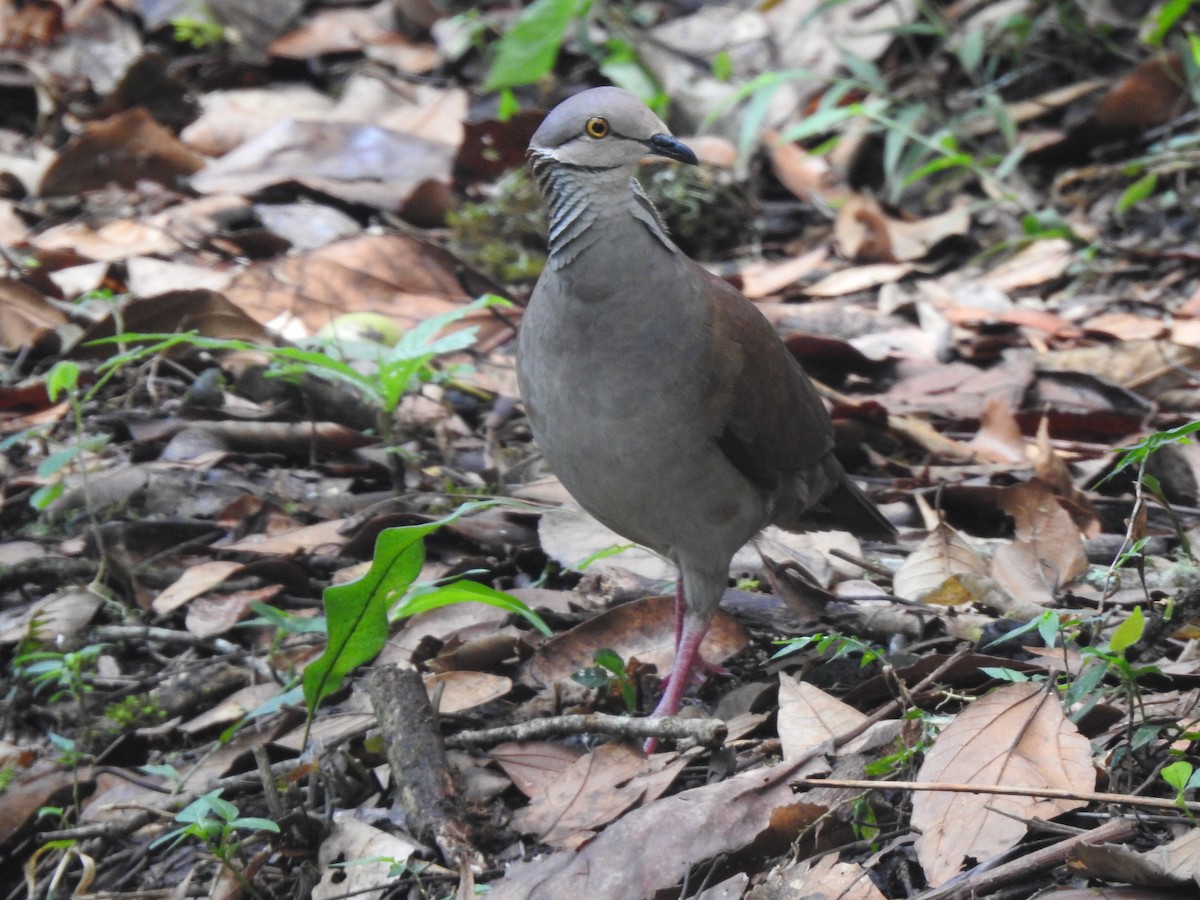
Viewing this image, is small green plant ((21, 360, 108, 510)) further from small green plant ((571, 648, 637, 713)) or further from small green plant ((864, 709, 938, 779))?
small green plant ((864, 709, 938, 779))

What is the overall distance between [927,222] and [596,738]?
445 centimetres

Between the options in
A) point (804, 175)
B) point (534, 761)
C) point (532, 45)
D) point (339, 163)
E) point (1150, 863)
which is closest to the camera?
point (1150, 863)

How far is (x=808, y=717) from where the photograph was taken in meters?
3.03

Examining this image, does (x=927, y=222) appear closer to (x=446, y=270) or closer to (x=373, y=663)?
(x=446, y=270)

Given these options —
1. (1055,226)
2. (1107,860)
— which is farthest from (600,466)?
(1055,226)

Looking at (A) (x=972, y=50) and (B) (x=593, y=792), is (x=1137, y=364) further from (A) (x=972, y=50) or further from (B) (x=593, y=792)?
(B) (x=593, y=792)

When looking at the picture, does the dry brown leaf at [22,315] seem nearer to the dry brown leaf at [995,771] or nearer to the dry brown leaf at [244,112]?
the dry brown leaf at [244,112]

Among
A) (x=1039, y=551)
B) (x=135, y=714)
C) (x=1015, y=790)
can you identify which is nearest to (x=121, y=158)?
(x=135, y=714)

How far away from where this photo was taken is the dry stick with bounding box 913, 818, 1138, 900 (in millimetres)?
2301

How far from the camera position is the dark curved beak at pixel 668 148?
3467 mm

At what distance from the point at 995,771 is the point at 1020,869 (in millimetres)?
275

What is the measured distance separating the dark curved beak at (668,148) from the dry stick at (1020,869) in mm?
1899

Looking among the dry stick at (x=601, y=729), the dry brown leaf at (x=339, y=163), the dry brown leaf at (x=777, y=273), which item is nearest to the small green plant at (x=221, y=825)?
the dry stick at (x=601, y=729)

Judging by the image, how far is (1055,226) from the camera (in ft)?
21.6
